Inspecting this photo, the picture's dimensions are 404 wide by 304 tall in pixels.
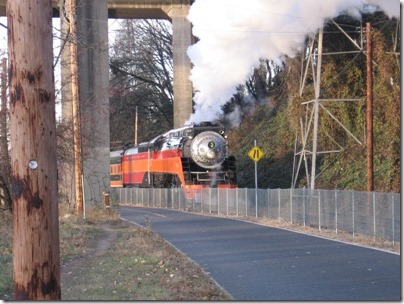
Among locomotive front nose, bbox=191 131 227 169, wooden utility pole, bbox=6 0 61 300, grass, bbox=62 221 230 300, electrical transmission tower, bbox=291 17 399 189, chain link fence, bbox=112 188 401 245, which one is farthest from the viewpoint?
locomotive front nose, bbox=191 131 227 169

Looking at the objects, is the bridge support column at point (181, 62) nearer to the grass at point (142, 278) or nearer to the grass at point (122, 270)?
the grass at point (122, 270)

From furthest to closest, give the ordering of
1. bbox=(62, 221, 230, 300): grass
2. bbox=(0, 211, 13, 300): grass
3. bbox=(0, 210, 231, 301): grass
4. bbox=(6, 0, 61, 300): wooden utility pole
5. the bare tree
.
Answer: the bare tree
bbox=(0, 211, 13, 300): grass
bbox=(0, 210, 231, 301): grass
bbox=(62, 221, 230, 300): grass
bbox=(6, 0, 61, 300): wooden utility pole

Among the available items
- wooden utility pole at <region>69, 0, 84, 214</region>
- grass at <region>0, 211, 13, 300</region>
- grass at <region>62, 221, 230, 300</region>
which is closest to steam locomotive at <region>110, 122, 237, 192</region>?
wooden utility pole at <region>69, 0, 84, 214</region>

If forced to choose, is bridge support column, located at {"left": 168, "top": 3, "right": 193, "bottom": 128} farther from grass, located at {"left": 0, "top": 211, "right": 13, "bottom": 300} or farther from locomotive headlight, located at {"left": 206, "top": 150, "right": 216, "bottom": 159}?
grass, located at {"left": 0, "top": 211, "right": 13, "bottom": 300}

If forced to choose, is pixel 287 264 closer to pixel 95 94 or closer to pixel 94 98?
pixel 94 98

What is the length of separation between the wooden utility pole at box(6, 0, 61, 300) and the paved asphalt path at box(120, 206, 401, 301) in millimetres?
5465

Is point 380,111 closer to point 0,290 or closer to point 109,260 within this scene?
point 109,260

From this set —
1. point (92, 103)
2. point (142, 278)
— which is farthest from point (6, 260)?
point (92, 103)

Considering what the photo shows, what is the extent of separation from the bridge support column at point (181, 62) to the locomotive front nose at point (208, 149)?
7732 millimetres

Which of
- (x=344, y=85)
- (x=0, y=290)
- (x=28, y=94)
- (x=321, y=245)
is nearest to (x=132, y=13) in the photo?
(x=344, y=85)

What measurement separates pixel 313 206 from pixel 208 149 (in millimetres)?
12634

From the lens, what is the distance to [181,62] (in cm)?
4378

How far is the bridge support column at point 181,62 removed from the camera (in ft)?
140

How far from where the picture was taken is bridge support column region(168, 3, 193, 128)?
4275 centimetres
